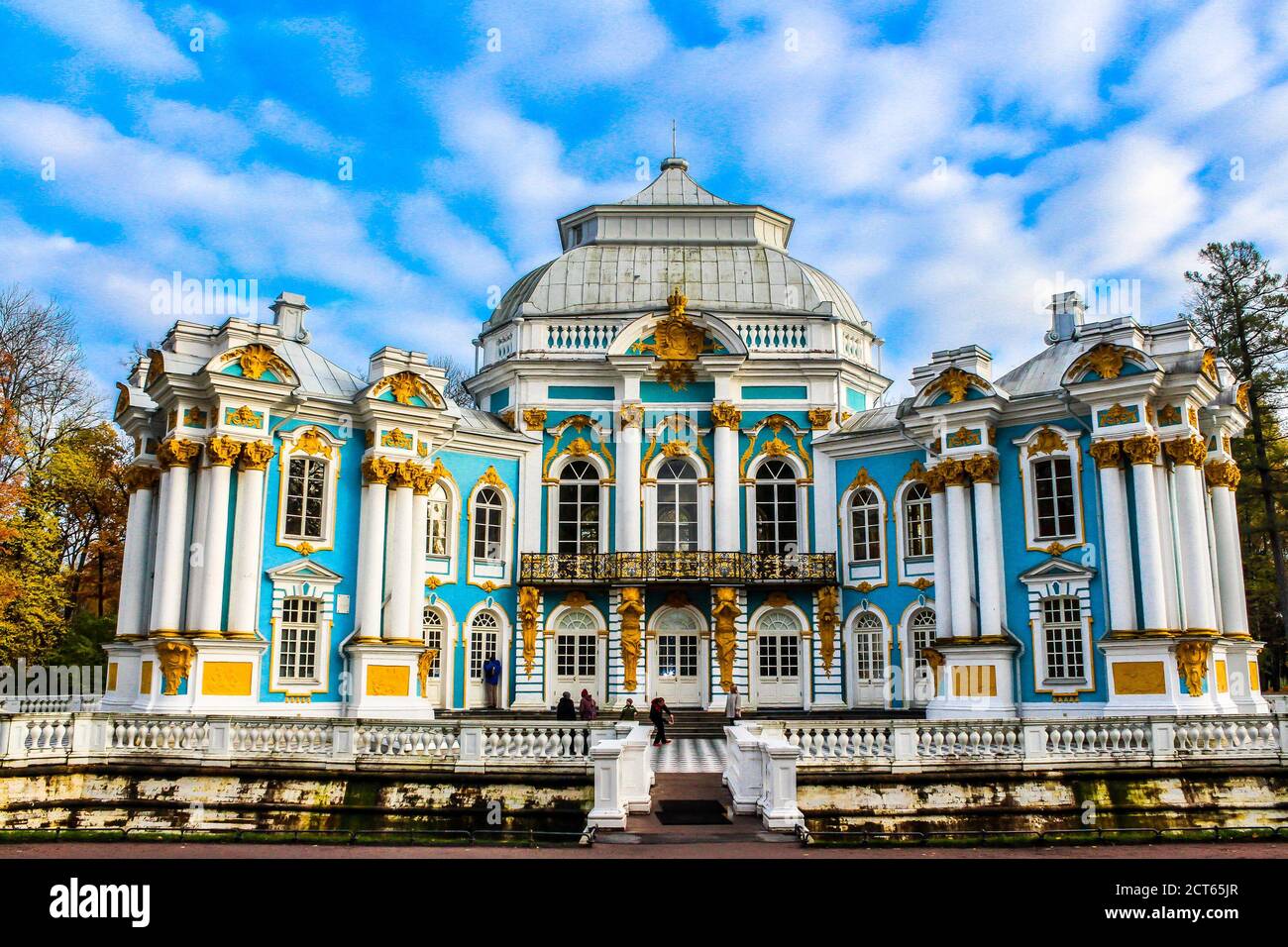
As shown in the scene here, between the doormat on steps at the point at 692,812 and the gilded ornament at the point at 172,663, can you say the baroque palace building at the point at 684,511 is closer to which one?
the gilded ornament at the point at 172,663

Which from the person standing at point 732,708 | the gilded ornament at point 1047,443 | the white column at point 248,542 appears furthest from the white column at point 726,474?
the white column at point 248,542

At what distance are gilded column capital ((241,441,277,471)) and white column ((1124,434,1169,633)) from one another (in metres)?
16.2

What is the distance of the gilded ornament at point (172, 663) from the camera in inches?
800

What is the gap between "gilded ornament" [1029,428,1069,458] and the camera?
22.3 m

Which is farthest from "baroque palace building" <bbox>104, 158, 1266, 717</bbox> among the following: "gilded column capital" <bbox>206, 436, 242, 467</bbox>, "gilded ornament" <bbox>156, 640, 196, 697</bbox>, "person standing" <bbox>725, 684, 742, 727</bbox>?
"person standing" <bbox>725, 684, 742, 727</bbox>

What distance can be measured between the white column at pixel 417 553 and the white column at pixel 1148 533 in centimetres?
1385

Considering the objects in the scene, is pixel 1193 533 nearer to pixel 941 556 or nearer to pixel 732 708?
pixel 941 556

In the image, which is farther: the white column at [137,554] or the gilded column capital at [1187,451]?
the white column at [137,554]

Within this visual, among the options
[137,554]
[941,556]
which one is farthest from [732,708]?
[137,554]

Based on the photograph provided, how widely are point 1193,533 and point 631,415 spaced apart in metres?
12.4

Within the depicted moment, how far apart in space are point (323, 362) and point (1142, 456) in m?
16.4

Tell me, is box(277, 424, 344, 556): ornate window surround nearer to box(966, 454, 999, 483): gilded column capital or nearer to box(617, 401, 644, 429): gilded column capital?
box(617, 401, 644, 429): gilded column capital

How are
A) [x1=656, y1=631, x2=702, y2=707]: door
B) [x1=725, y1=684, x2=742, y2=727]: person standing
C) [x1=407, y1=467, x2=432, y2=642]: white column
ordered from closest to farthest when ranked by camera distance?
[x1=407, y1=467, x2=432, y2=642]: white column < [x1=725, y1=684, x2=742, y2=727]: person standing < [x1=656, y1=631, x2=702, y2=707]: door
